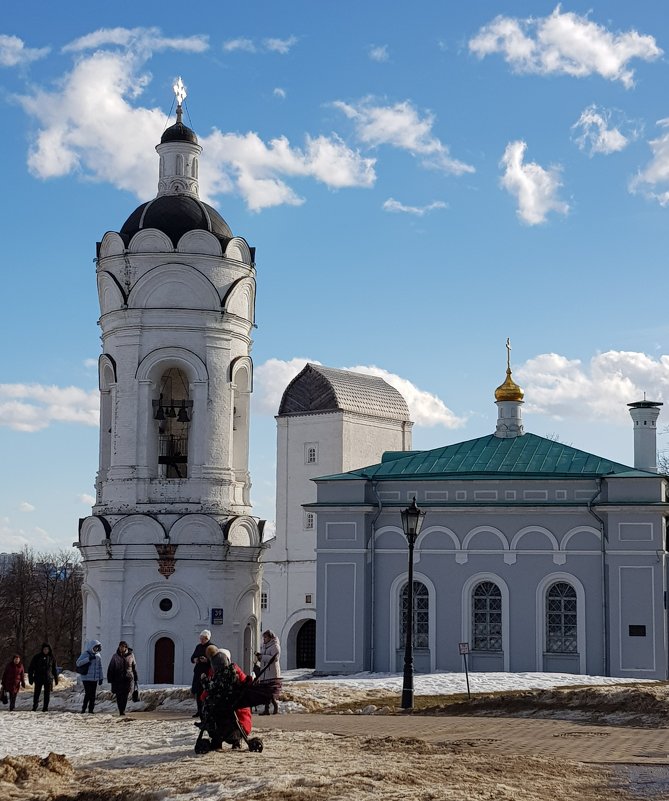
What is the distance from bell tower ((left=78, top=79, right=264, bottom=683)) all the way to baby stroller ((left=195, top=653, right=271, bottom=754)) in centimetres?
1810

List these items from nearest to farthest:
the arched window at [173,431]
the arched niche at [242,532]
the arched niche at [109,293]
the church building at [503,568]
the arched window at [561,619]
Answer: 1. the church building at [503,568]
2. the arched window at [561,619]
3. the arched niche at [242,532]
4. the arched niche at [109,293]
5. the arched window at [173,431]

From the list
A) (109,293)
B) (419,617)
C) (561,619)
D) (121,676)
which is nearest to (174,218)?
(109,293)

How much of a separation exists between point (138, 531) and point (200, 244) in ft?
24.5

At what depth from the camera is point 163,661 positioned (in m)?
32.1

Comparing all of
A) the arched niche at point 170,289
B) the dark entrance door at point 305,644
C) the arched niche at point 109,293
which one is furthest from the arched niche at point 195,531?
the dark entrance door at point 305,644

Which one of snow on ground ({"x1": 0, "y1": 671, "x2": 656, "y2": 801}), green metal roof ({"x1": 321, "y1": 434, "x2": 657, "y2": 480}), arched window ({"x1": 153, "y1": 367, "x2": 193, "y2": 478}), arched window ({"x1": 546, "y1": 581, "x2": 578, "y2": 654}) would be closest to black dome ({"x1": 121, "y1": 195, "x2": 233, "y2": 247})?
arched window ({"x1": 153, "y1": 367, "x2": 193, "y2": 478})

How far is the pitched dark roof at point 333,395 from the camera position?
44812 mm

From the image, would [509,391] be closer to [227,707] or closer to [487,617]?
[487,617]

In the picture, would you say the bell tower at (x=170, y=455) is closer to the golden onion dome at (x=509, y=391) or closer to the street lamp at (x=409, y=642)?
the golden onion dome at (x=509, y=391)

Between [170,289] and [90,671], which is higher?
[170,289]

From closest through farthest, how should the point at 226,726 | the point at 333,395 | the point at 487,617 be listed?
the point at 226,726 < the point at 487,617 < the point at 333,395

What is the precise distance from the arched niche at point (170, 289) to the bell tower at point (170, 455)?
3cm

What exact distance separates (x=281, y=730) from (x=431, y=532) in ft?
45.6

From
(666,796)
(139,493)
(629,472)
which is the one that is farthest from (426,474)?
(666,796)
